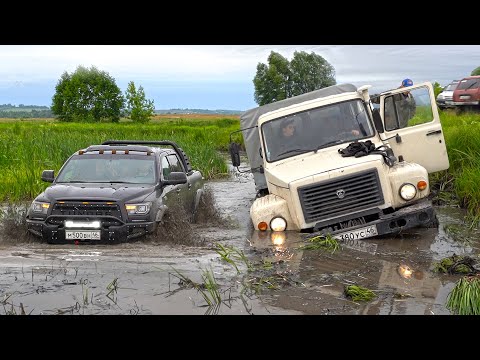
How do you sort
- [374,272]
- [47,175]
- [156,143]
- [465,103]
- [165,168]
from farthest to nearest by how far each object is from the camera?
[465,103]
[156,143]
[165,168]
[47,175]
[374,272]

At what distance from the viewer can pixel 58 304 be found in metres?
6.79

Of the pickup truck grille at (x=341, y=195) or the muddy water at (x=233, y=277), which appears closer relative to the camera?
the muddy water at (x=233, y=277)

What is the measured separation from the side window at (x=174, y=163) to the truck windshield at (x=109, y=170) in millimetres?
948

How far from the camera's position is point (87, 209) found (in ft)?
33.4

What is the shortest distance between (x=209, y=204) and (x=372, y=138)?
4408mm

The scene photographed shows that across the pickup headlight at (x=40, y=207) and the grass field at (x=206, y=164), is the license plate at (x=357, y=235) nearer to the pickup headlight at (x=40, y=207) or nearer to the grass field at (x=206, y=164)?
the grass field at (x=206, y=164)

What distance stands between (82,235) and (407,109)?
5.82 meters

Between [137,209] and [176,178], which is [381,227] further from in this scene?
[137,209]

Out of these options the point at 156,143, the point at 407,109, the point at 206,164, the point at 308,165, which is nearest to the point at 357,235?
the point at 308,165

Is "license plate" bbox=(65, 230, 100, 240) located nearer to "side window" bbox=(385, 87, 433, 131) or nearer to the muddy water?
the muddy water

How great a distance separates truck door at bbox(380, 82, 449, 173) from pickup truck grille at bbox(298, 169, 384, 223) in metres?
1.69

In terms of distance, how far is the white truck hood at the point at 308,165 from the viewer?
10.2m

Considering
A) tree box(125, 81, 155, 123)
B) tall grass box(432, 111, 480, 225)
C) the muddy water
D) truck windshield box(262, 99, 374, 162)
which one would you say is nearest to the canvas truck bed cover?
truck windshield box(262, 99, 374, 162)

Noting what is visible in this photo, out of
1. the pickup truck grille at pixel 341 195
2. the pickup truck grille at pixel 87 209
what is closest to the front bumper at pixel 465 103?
the pickup truck grille at pixel 341 195
